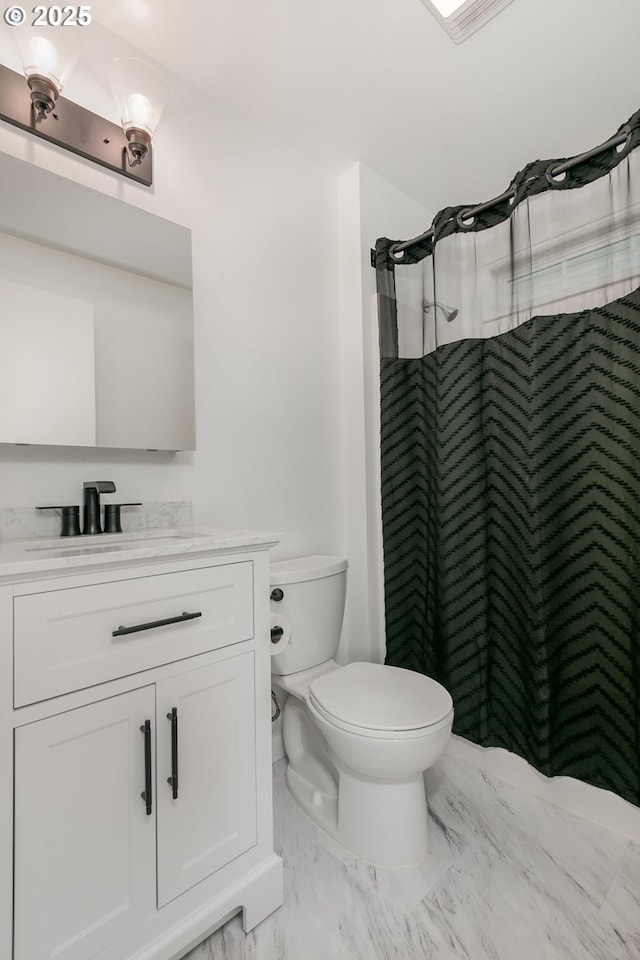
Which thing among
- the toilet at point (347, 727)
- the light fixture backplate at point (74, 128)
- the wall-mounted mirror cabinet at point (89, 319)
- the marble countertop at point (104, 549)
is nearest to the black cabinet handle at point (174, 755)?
the marble countertop at point (104, 549)

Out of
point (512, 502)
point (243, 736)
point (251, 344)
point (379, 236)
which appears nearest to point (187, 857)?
point (243, 736)

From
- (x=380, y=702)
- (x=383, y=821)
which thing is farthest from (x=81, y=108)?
(x=383, y=821)

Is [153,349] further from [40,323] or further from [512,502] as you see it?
[512,502]

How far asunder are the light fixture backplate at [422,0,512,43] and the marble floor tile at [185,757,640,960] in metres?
2.36

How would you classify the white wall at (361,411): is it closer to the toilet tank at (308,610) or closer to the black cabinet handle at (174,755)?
the toilet tank at (308,610)

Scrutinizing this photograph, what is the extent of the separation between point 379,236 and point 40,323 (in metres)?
1.45

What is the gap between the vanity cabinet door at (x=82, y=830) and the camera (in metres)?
0.78

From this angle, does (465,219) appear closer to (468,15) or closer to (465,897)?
(468,15)

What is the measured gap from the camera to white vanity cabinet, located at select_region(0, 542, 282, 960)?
2.57 ft

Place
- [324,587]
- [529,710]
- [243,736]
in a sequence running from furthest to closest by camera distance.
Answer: [324,587] < [529,710] < [243,736]

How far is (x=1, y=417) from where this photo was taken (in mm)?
1102

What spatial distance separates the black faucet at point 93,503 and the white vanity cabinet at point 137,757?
0.38 m

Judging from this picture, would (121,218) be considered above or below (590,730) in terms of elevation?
above

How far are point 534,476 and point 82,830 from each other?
4.62ft
